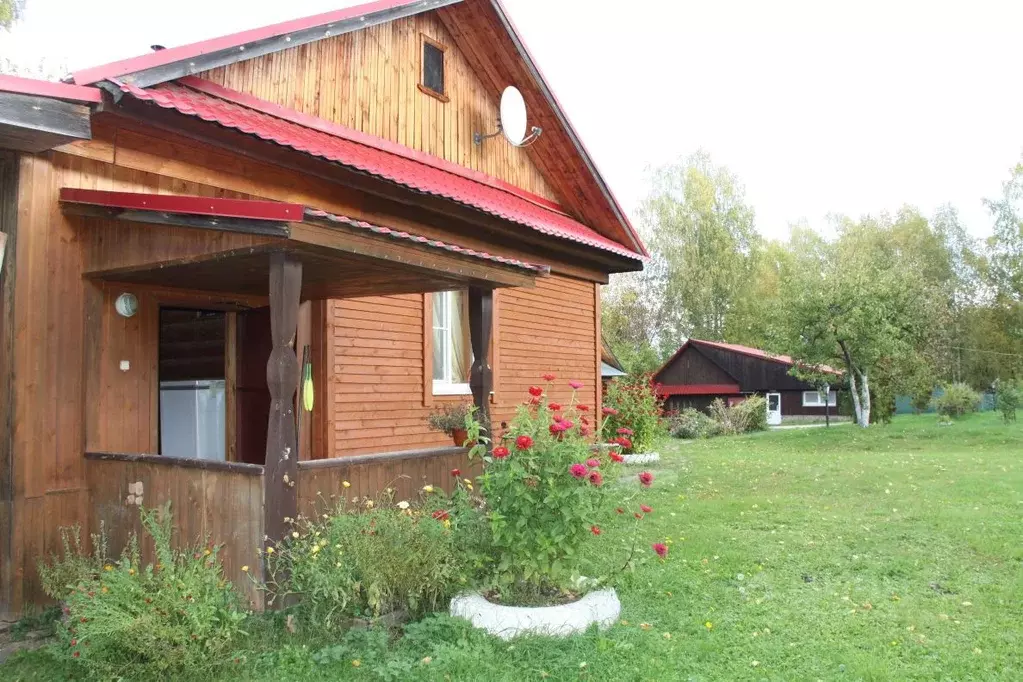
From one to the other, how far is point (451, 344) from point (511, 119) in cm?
308

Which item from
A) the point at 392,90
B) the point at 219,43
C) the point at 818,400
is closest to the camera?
the point at 219,43

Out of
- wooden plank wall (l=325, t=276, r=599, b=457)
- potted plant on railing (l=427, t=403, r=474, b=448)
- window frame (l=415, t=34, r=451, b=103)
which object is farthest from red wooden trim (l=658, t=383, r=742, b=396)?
potted plant on railing (l=427, t=403, r=474, b=448)

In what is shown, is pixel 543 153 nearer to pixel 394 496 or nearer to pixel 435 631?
pixel 394 496

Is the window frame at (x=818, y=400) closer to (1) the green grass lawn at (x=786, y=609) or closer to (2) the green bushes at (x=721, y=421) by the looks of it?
(2) the green bushes at (x=721, y=421)

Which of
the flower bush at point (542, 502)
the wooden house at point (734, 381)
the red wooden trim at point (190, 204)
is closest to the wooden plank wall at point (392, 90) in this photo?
the red wooden trim at point (190, 204)

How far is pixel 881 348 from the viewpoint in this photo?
20234 mm

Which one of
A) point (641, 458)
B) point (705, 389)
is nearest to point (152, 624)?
point (641, 458)

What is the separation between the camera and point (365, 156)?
834cm

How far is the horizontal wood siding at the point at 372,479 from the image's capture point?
219 inches

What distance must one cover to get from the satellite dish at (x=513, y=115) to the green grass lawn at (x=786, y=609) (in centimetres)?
496

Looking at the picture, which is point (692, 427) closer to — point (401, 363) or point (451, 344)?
point (451, 344)

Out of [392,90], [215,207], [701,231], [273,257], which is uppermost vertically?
[701,231]

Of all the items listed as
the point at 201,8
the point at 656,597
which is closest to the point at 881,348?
the point at 656,597

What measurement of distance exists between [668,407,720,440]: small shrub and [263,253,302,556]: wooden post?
23.1 meters
